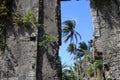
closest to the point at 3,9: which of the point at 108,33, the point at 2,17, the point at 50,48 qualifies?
the point at 2,17

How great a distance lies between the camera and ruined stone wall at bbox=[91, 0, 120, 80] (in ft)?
31.2

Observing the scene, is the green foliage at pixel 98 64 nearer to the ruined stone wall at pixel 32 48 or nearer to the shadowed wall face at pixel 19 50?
the ruined stone wall at pixel 32 48

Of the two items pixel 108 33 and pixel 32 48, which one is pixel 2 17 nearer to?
pixel 32 48

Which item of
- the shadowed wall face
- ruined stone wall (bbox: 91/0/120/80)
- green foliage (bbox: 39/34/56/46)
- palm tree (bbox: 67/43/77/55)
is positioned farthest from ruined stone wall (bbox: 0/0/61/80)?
palm tree (bbox: 67/43/77/55)

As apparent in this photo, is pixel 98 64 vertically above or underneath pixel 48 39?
underneath

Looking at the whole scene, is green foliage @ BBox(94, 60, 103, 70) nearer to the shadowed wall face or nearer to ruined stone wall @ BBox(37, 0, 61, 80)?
ruined stone wall @ BBox(37, 0, 61, 80)

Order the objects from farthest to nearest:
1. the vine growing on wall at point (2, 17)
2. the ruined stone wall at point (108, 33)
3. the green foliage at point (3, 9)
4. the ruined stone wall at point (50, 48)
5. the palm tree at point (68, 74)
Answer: the palm tree at point (68, 74) < the green foliage at point (3, 9) < the vine growing on wall at point (2, 17) < the ruined stone wall at point (108, 33) < the ruined stone wall at point (50, 48)

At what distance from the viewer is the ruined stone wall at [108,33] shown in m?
9.50

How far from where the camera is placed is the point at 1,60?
9758mm

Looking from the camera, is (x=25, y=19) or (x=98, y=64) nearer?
(x=98, y=64)

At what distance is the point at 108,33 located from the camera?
396 inches

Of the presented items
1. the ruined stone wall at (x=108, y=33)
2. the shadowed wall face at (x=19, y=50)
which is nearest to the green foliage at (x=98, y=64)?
the ruined stone wall at (x=108, y=33)

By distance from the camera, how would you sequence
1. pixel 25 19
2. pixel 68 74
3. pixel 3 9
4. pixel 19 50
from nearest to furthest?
pixel 19 50
pixel 25 19
pixel 3 9
pixel 68 74

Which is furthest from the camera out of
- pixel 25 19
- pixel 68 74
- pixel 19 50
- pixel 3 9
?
pixel 68 74
